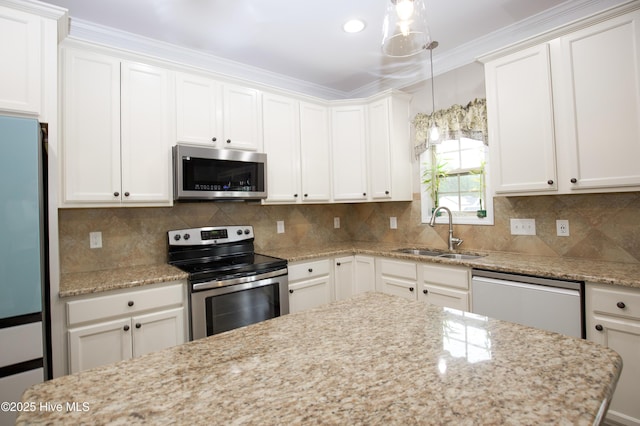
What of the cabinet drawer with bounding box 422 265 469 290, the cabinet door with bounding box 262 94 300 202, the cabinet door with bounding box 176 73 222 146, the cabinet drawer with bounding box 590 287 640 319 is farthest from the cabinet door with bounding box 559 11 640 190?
the cabinet door with bounding box 176 73 222 146

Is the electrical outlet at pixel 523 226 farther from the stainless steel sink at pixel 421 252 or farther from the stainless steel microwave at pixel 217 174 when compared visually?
the stainless steel microwave at pixel 217 174

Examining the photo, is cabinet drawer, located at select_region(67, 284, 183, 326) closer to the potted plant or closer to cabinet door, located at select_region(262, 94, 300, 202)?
cabinet door, located at select_region(262, 94, 300, 202)

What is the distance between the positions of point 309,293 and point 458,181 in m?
1.75

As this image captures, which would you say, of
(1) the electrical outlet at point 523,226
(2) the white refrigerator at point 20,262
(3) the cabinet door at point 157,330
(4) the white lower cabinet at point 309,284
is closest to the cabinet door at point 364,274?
(4) the white lower cabinet at point 309,284

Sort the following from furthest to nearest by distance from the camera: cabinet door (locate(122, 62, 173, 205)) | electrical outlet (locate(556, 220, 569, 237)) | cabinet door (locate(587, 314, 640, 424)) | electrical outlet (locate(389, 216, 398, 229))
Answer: electrical outlet (locate(389, 216, 398, 229)) < electrical outlet (locate(556, 220, 569, 237)) < cabinet door (locate(122, 62, 173, 205)) < cabinet door (locate(587, 314, 640, 424))

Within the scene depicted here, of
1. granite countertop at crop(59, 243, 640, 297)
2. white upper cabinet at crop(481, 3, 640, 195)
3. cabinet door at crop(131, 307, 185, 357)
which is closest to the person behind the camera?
granite countertop at crop(59, 243, 640, 297)

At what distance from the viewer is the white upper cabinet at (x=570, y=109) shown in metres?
1.96

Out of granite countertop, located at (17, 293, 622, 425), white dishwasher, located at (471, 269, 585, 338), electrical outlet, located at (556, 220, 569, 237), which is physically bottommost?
Answer: white dishwasher, located at (471, 269, 585, 338)

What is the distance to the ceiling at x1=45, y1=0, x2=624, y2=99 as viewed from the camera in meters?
2.32

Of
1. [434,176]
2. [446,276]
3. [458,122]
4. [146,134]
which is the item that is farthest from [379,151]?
[146,134]

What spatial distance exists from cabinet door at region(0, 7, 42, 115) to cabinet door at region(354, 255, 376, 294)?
263cm

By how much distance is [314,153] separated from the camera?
3.40 metres

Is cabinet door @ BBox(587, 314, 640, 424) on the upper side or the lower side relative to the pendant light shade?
lower

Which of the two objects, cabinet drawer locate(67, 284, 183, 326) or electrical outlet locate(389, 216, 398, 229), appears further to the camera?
electrical outlet locate(389, 216, 398, 229)
